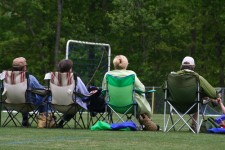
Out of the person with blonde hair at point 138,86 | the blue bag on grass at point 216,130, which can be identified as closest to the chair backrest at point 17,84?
the person with blonde hair at point 138,86

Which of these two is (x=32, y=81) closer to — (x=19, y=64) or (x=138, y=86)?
(x=19, y=64)

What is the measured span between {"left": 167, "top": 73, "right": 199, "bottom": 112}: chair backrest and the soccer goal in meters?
5.85

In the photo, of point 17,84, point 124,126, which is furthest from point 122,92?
point 17,84

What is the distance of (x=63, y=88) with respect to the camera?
540 inches

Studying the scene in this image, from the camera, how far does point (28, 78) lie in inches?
559

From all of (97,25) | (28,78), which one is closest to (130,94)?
(28,78)

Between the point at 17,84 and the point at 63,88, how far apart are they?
3.06 ft

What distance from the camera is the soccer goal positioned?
19.1 metres

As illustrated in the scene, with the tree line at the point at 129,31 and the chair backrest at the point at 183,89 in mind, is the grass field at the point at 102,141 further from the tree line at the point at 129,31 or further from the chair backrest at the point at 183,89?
the tree line at the point at 129,31

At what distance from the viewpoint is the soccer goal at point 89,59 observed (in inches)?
752

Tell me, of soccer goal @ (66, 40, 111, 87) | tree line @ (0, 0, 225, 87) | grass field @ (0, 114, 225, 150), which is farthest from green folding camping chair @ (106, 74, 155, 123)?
tree line @ (0, 0, 225, 87)

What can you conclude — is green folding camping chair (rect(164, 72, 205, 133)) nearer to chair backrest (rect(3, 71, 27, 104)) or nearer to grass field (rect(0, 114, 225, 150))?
grass field (rect(0, 114, 225, 150))

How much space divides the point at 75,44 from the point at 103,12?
25118 mm

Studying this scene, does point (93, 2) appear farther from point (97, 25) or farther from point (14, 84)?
point (14, 84)
